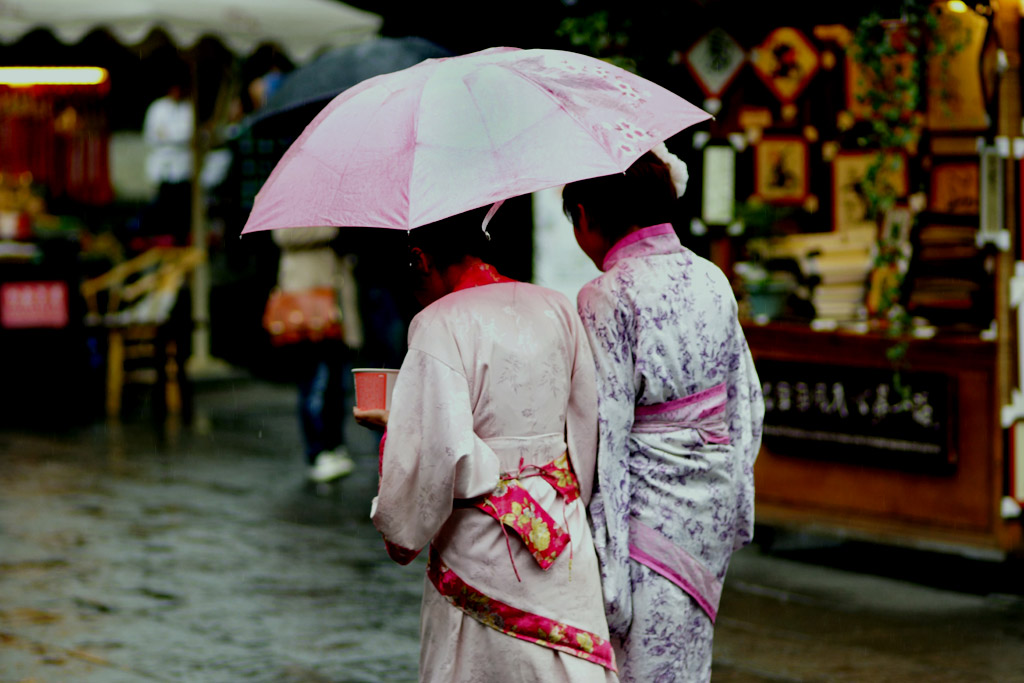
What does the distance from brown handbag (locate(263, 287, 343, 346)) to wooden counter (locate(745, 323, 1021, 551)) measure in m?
2.84

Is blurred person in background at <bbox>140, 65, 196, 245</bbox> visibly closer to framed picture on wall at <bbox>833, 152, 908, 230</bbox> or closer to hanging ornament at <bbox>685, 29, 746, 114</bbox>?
hanging ornament at <bbox>685, 29, 746, 114</bbox>

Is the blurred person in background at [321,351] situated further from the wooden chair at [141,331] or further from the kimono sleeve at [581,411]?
the kimono sleeve at [581,411]

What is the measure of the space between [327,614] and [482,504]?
→ 10.6 ft

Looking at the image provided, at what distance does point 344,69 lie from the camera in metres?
6.62

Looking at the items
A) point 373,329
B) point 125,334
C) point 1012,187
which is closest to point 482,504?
point 1012,187

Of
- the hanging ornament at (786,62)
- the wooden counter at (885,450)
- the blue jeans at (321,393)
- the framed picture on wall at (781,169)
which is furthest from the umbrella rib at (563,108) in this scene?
the blue jeans at (321,393)

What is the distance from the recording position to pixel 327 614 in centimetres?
588

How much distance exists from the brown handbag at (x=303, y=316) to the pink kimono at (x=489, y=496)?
218 inches

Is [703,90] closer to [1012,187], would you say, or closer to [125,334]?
[1012,187]

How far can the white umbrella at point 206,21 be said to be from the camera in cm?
1112

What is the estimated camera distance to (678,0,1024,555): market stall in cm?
630

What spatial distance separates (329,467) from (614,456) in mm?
5906

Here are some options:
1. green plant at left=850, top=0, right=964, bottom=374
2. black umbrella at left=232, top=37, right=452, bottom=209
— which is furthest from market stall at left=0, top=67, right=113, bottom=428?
green plant at left=850, top=0, right=964, bottom=374

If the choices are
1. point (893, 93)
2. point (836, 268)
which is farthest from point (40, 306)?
point (893, 93)
